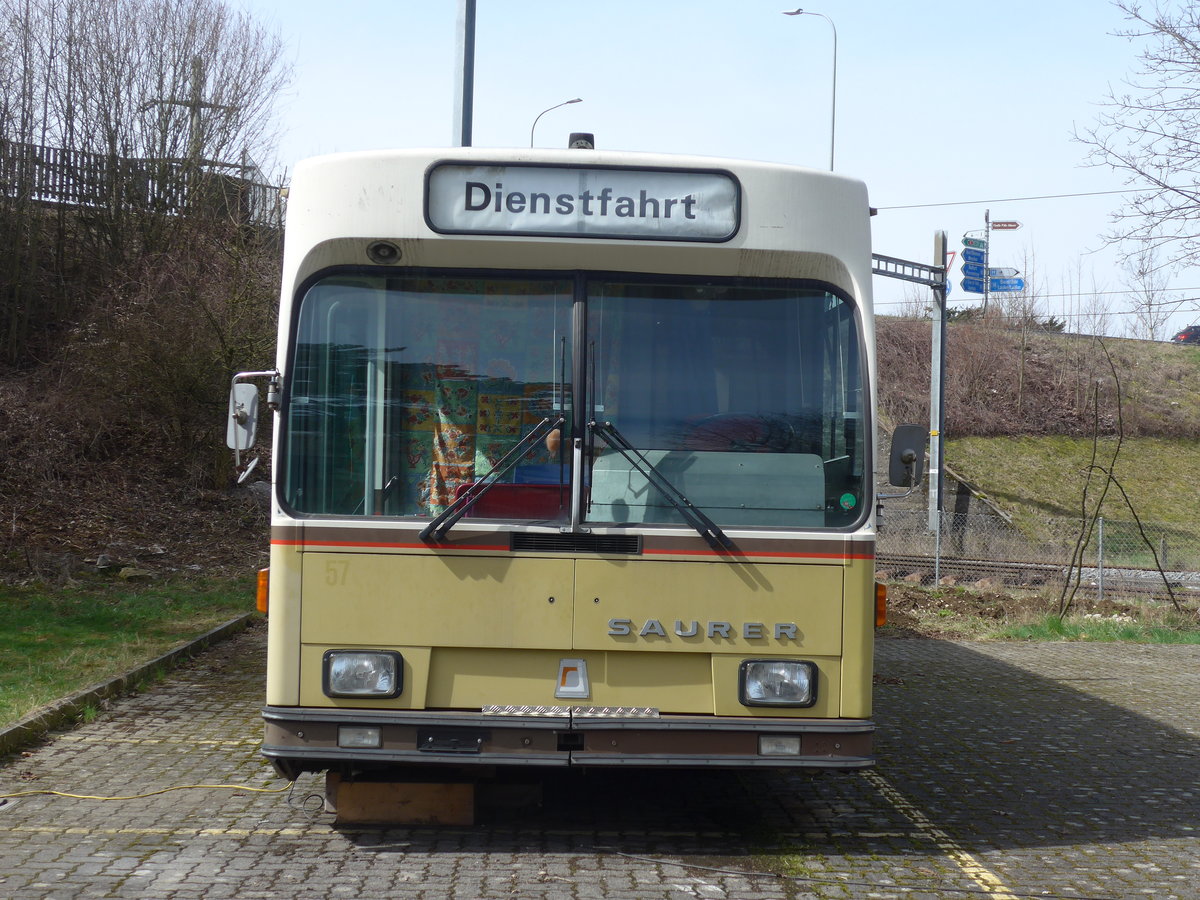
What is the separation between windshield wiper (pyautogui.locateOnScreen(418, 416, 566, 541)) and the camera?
17.2 feet

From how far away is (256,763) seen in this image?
7.34 m

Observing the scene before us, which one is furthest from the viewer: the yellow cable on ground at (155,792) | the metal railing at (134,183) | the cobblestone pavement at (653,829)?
the metal railing at (134,183)

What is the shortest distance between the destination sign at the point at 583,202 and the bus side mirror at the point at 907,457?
4.27ft

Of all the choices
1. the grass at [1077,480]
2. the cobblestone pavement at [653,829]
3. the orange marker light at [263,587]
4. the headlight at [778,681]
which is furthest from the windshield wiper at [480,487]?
the grass at [1077,480]

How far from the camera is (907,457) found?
580cm

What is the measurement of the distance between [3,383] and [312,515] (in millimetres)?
19821

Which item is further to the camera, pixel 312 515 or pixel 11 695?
pixel 11 695

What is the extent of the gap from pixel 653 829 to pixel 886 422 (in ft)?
101

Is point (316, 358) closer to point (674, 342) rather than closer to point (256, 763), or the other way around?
point (674, 342)

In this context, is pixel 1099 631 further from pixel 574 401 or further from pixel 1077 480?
pixel 1077 480

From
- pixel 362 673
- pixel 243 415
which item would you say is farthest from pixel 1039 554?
pixel 243 415

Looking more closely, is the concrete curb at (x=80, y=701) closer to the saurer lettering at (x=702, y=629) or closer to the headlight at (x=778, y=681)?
the saurer lettering at (x=702, y=629)

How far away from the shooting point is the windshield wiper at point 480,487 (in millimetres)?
5250

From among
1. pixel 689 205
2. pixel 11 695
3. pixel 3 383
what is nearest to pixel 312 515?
pixel 689 205
